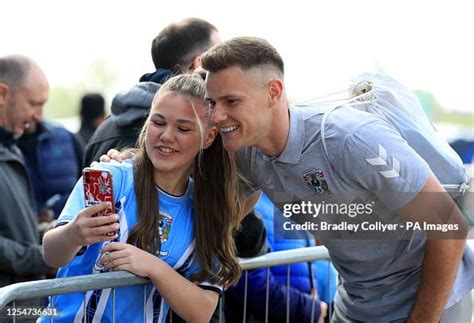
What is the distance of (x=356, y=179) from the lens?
3492 mm

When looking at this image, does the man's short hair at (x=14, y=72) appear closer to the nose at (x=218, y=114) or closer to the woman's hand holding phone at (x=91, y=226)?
the nose at (x=218, y=114)

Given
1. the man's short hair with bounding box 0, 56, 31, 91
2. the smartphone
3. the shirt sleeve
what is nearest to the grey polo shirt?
the shirt sleeve

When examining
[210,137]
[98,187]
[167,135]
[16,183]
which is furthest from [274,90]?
[16,183]

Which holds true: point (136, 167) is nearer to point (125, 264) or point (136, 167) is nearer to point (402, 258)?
point (125, 264)

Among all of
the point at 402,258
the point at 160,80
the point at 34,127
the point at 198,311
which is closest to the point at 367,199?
the point at 402,258

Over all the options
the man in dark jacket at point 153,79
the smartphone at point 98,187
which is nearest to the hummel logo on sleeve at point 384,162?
the smartphone at point 98,187

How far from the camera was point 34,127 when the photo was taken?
22.7 ft

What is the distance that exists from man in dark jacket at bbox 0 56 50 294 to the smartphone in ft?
5.07

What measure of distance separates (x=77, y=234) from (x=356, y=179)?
3.48ft

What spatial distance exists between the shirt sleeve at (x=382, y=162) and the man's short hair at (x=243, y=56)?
429 mm

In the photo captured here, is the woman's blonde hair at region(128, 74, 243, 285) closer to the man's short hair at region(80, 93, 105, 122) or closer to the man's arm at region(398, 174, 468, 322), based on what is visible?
the man's arm at region(398, 174, 468, 322)

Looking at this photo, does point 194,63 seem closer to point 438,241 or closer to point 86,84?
point 438,241

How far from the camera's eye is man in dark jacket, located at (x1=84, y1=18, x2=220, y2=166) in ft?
13.7

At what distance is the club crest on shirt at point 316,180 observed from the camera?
357cm
